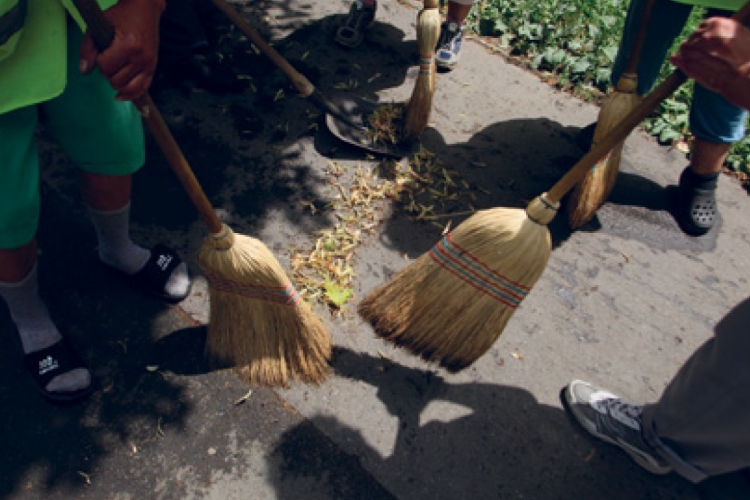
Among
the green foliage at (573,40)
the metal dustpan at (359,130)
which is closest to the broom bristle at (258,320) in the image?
the metal dustpan at (359,130)

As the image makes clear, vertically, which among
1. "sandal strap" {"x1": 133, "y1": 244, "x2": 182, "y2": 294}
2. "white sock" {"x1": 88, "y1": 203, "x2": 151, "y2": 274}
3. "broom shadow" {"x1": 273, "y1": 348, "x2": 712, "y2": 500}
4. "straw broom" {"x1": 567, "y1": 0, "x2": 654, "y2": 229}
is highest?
"straw broom" {"x1": 567, "y1": 0, "x2": 654, "y2": 229}

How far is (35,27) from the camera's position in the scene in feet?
5.72

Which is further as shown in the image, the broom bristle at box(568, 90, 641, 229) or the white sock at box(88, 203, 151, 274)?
the broom bristle at box(568, 90, 641, 229)

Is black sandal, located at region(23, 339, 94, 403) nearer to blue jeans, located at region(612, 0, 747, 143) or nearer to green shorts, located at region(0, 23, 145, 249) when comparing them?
green shorts, located at region(0, 23, 145, 249)

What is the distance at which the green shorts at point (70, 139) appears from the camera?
6.09ft

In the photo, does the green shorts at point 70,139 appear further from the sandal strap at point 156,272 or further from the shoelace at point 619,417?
the shoelace at point 619,417

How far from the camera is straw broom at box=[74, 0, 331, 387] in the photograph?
217 cm

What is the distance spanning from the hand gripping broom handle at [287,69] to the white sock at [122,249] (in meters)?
1.05

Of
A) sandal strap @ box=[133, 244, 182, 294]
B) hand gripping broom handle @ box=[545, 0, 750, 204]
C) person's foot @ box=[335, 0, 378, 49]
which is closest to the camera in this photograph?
hand gripping broom handle @ box=[545, 0, 750, 204]

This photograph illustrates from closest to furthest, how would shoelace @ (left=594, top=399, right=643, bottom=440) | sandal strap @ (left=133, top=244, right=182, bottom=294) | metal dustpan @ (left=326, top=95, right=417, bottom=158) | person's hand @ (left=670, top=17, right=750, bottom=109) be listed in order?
person's hand @ (left=670, top=17, right=750, bottom=109) < shoelace @ (left=594, top=399, right=643, bottom=440) < sandal strap @ (left=133, top=244, right=182, bottom=294) < metal dustpan @ (left=326, top=95, right=417, bottom=158)

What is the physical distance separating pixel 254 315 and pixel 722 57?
1.92 metres

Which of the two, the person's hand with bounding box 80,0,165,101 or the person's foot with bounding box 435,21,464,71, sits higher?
the person's hand with bounding box 80,0,165,101

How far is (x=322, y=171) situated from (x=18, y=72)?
186cm

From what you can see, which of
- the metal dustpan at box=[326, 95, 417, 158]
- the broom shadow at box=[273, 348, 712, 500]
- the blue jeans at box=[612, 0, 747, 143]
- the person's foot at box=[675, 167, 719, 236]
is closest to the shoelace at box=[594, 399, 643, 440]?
the broom shadow at box=[273, 348, 712, 500]
